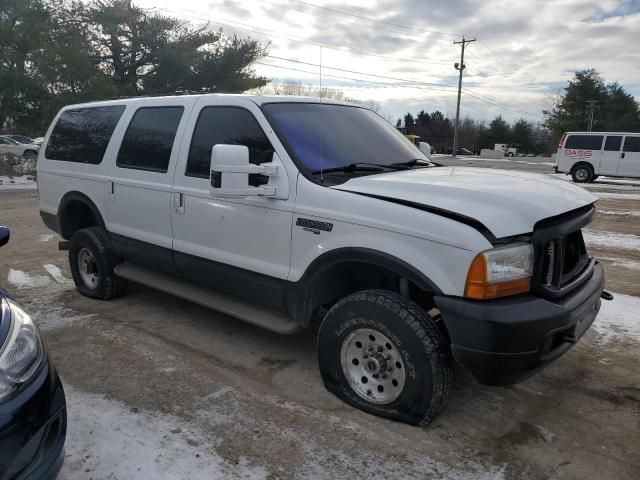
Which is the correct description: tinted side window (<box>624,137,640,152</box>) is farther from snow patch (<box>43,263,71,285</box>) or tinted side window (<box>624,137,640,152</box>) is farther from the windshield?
snow patch (<box>43,263,71,285</box>)

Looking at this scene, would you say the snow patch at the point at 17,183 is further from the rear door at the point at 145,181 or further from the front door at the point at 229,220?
the front door at the point at 229,220

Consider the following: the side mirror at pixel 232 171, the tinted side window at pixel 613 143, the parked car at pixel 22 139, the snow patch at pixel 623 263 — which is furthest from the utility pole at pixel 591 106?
the side mirror at pixel 232 171

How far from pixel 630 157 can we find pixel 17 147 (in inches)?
1128

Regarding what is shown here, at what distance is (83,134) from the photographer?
209 inches

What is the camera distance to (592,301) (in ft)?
10.4

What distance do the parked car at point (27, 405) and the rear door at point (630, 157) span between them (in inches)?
867

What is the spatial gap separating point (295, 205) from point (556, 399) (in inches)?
85.7

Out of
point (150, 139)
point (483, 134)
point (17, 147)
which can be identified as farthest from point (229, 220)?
point (483, 134)

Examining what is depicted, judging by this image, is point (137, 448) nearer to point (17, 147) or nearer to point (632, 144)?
point (632, 144)

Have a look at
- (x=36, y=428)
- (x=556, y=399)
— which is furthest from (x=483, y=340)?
(x=36, y=428)

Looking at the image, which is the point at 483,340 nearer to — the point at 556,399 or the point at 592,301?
the point at 592,301

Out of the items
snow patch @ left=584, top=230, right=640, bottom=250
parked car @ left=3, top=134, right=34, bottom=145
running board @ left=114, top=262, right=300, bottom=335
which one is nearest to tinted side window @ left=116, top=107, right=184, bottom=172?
running board @ left=114, top=262, right=300, bottom=335

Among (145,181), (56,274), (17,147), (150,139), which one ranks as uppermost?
(150,139)

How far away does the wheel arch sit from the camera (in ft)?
17.7
